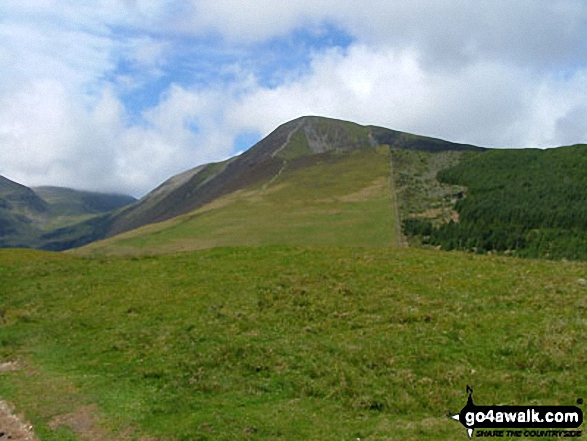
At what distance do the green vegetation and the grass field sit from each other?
51.9ft

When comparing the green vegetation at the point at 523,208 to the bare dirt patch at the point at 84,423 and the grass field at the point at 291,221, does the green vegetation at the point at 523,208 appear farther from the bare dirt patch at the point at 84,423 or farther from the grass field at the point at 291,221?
the bare dirt patch at the point at 84,423

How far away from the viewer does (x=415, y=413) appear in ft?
48.4

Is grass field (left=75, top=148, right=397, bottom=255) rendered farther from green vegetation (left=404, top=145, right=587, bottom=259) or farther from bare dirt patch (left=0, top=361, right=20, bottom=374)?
bare dirt patch (left=0, top=361, right=20, bottom=374)

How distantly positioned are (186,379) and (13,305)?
18665 mm

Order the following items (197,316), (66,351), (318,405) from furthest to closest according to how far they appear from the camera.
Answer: (197,316)
(66,351)
(318,405)

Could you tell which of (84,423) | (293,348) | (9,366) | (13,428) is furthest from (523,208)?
(13,428)

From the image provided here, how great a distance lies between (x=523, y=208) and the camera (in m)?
152

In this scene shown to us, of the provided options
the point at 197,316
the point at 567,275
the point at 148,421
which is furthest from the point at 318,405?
the point at 567,275

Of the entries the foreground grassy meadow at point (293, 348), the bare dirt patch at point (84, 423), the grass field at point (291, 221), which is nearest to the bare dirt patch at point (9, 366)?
the foreground grassy meadow at point (293, 348)

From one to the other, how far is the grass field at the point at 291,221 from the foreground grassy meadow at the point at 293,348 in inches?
3242

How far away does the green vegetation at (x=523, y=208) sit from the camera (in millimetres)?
131125

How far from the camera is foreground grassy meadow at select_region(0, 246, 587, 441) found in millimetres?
15055

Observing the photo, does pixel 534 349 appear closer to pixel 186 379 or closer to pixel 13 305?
pixel 186 379

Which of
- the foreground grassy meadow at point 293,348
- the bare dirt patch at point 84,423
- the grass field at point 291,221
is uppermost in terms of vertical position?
the grass field at point 291,221
